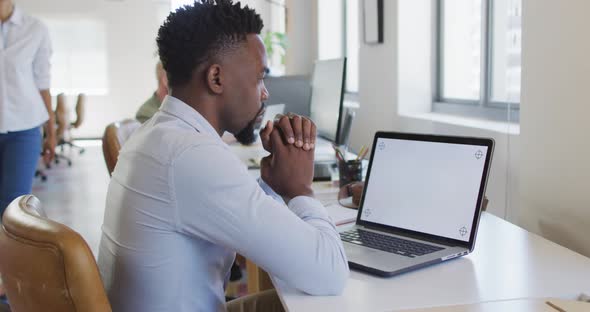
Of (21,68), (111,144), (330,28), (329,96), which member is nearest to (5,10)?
(21,68)

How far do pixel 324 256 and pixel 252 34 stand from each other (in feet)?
1.43

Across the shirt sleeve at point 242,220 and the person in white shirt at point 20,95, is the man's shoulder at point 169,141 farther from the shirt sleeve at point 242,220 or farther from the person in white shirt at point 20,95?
the person in white shirt at point 20,95

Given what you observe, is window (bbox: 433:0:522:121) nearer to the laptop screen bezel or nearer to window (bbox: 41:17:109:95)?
the laptop screen bezel

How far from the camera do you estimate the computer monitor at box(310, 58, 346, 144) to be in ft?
8.45

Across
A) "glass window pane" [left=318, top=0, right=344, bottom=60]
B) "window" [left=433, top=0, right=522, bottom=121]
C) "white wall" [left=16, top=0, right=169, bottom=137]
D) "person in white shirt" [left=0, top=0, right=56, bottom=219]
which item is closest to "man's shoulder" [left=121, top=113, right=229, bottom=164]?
"window" [left=433, top=0, right=522, bottom=121]

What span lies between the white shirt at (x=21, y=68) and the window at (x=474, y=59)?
1.84 meters

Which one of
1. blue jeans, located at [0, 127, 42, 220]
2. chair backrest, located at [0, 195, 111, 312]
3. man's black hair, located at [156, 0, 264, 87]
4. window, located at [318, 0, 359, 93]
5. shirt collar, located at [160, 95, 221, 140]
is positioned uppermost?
window, located at [318, 0, 359, 93]

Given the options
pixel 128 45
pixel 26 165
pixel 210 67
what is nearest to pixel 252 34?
pixel 210 67

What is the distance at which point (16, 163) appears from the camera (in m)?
2.89

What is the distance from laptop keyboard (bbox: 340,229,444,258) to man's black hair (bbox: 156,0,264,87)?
0.52 m

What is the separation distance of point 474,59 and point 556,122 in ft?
4.21

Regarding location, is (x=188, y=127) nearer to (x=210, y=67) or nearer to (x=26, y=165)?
(x=210, y=67)

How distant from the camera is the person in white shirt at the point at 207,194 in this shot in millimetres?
1053

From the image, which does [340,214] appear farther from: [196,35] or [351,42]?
[351,42]
